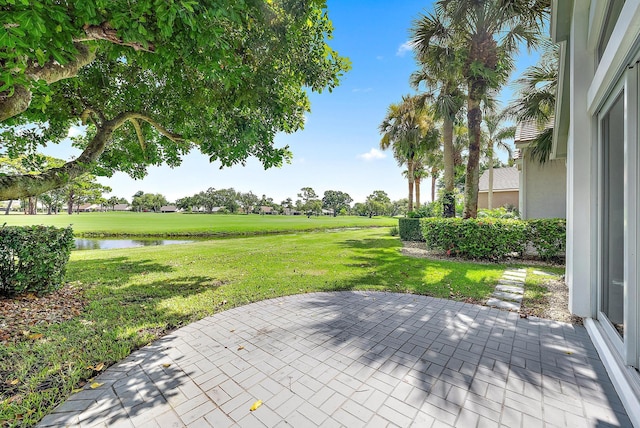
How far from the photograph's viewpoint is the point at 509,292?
514cm

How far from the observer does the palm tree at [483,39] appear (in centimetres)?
752

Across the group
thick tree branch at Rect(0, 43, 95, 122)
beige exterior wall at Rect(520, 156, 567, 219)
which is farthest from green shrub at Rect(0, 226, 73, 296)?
beige exterior wall at Rect(520, 156, 567, 219)

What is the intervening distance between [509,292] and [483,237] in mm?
3298

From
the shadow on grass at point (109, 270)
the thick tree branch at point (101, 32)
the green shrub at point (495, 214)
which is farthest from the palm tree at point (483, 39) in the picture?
the shadow on grass at point (109, 270)

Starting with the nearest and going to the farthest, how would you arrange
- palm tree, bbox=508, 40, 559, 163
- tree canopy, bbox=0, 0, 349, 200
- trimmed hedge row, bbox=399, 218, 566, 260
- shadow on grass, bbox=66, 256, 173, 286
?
1. tree canopy, bbox=0, 0, 349, 200
2. shadow on grass, bbox=66, 256, 173, 286
3. trimmed hedge row, bbox=399, 218, 566, 260
4. palm tree, bbox=508, 40, 559, 163

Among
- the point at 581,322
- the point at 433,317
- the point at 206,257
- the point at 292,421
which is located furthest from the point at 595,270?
the point at 206,257

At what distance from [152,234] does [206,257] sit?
60.7 ft

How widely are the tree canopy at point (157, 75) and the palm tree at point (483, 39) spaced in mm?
4968

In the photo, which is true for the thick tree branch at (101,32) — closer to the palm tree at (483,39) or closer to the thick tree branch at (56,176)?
the thick tree branch at (56,176)

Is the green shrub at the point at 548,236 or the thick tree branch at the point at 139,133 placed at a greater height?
the thick tree branch at the point at 139,133

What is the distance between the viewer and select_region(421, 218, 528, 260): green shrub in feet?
25.7

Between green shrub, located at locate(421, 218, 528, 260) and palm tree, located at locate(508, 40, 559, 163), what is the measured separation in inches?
117

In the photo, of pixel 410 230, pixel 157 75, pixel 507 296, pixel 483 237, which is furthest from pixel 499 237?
pixel 157 75

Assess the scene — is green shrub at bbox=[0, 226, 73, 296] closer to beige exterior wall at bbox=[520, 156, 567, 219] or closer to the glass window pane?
the glass window pane
